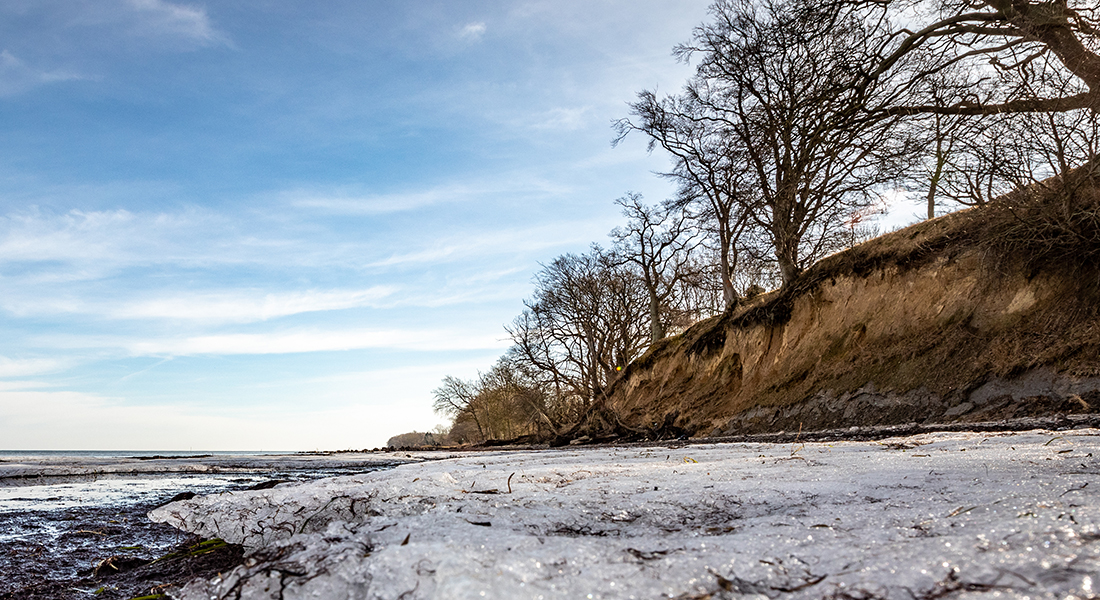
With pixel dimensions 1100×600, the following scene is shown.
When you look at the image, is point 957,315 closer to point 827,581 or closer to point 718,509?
point 718,509

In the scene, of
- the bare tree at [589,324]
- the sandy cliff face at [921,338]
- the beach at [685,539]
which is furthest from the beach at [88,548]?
the bare tree at [589,324]

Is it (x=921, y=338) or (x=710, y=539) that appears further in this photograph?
(x=921, y=338)

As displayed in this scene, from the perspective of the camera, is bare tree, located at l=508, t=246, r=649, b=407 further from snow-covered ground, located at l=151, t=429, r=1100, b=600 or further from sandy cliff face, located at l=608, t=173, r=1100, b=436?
snow-covered ground, located at l=151, t=429, r=1100, b=600

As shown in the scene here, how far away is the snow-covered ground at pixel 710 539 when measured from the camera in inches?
49.1

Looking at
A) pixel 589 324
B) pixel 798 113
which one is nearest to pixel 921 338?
pixel 798 113

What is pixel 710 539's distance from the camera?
1.72 meters

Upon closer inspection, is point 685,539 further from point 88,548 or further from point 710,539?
point 88,548

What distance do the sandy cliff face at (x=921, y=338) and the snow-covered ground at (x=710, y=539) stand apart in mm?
6024

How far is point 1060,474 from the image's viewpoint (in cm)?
228

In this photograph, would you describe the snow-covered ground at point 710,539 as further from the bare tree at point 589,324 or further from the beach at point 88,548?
the bare tree at point 589,324

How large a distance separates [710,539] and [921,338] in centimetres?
973

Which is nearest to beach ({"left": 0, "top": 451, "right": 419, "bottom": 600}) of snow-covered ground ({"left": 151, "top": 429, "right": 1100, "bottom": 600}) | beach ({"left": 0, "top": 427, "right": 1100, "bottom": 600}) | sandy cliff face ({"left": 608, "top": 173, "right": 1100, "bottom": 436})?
beach ({"left": 0, "top": 427, "right": 1100, "bottom": 600})

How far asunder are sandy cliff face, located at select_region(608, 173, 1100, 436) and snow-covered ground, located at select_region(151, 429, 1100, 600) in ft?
19.8

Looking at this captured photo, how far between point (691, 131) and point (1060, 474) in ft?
52.7
